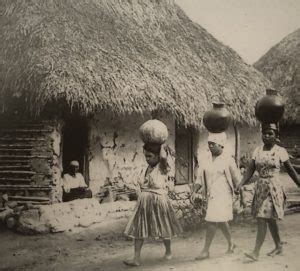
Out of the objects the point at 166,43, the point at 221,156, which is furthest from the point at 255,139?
the point at 221,156

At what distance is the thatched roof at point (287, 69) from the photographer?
1435 centimetres

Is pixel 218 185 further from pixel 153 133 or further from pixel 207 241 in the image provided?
pixel 153 133

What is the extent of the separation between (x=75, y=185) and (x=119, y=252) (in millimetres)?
2194

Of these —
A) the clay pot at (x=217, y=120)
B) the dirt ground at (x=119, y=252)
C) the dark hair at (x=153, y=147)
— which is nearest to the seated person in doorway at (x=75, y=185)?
the dirt ground at (x=119, y=252)

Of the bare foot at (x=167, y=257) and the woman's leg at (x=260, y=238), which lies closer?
the woman's leg at (x=260, y=238)

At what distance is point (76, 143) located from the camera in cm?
798

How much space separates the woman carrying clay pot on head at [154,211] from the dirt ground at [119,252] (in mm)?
276

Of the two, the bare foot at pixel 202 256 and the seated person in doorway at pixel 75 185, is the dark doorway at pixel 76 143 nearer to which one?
the seated person in doorway at pixel 75 185

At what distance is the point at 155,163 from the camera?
474 cm

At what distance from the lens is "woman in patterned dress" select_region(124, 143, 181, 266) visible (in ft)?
15.1

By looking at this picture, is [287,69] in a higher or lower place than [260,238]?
higher

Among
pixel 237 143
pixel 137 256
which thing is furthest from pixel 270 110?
pixel 237 143

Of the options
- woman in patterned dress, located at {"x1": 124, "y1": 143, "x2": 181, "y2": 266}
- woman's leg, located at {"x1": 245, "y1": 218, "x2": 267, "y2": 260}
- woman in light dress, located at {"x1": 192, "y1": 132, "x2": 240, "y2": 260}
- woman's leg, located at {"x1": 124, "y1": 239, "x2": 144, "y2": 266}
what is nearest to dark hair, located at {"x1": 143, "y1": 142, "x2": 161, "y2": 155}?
woman in patterned dress, located at {"x1": 124, "y1": 143, "x2": 181, "y2": 266}

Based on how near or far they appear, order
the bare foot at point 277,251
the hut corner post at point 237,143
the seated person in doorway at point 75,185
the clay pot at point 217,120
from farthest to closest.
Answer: the hut corner post at point 237,143
the seated person in doorway at point 75,185
the clay pot at point 217,120
the bare foot at point 277,251
